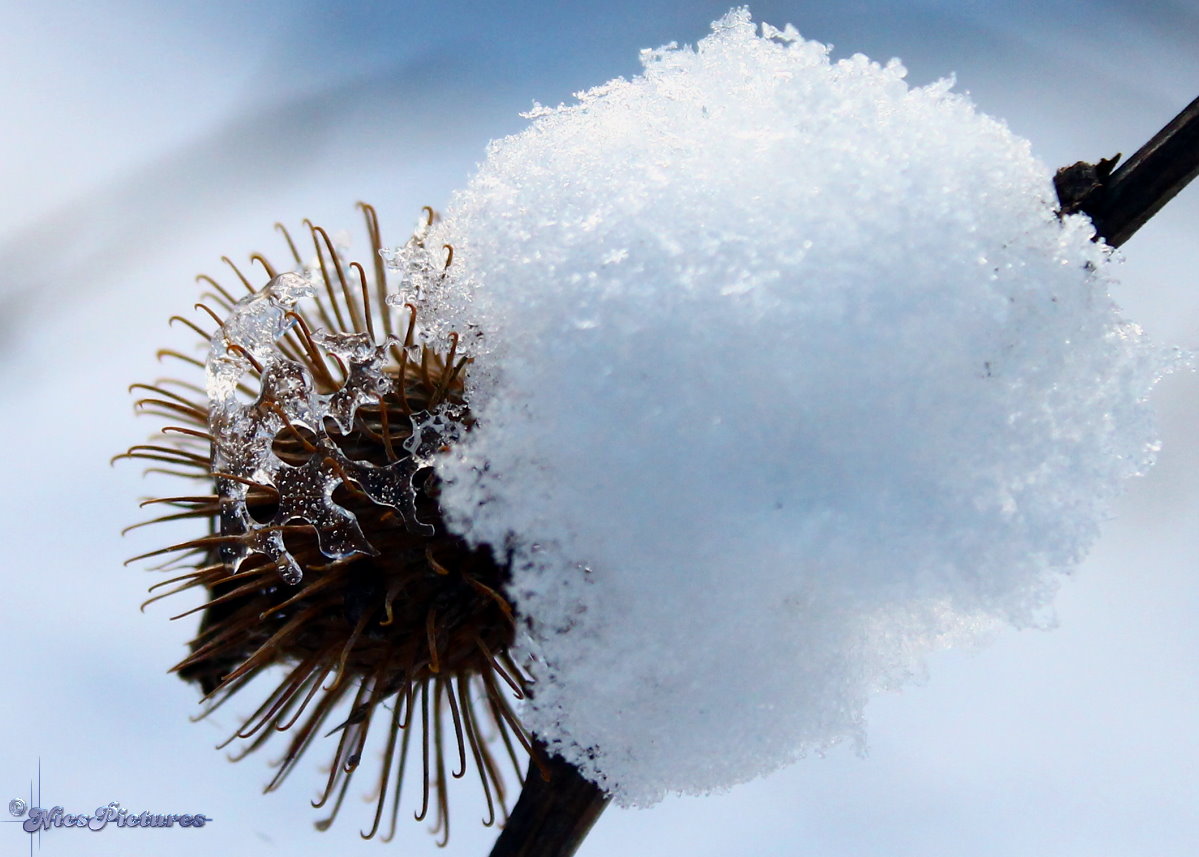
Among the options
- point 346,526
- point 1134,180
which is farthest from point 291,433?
point 1134,180

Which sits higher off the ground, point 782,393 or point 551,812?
point 782,393

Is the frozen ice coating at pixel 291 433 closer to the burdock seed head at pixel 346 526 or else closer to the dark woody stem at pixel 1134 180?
the burdock seed head at pixel 346 526

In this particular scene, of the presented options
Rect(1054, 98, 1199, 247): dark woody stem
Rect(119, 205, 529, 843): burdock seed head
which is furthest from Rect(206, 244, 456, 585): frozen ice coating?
Rect(1054, 98, 1199, 247): dark woody stem

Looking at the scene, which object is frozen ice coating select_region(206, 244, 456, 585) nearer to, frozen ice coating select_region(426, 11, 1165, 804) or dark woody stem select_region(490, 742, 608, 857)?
frozen ice coating select_region(426, 11, 1165, 804)

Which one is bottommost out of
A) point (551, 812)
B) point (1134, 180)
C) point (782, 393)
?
point (551, 812)

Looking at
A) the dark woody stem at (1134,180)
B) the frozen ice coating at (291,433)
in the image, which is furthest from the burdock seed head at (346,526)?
the dark woody stem at (1134,180)

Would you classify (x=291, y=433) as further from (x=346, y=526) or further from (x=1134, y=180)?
(x=1134, y=180)

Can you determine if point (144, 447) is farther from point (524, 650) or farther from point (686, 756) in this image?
point (686, 756)
